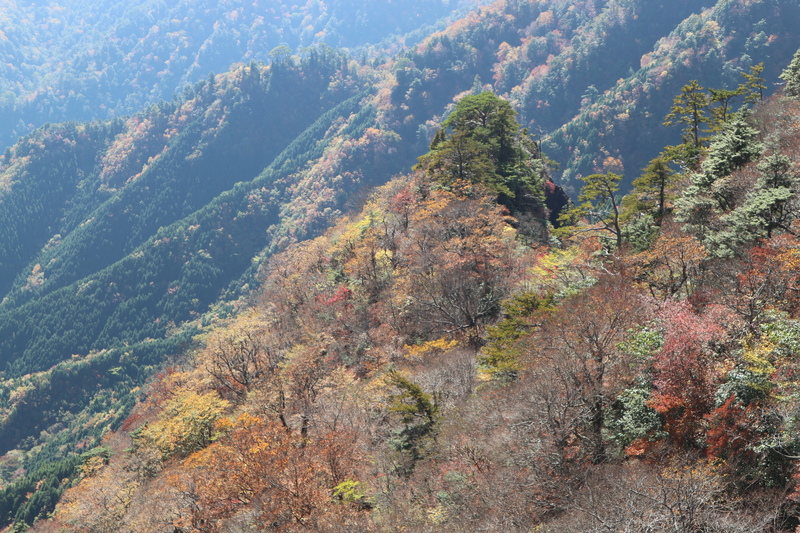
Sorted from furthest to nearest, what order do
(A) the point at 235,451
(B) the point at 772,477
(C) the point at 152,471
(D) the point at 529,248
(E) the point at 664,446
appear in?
(D) the point at 529,248 → (C) the point at 152,471 → (A) the point at 235,451 → (E) the point at 664,446 → (B) the point at 772,477

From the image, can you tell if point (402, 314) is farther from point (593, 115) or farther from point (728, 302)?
point (593, 115)

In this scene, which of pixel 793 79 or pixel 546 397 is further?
pixel 793 79

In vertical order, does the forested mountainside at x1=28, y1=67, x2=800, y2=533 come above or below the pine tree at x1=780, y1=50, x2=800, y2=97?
below

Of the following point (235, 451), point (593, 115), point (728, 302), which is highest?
point (728, 302)

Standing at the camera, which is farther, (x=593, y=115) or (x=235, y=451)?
(x=593, y=115)

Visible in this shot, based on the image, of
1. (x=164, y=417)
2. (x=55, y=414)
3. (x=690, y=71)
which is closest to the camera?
(x=164, y=417)

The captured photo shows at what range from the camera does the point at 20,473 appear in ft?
458

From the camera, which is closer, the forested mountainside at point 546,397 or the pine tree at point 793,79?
the forested mountainside at point 546,397

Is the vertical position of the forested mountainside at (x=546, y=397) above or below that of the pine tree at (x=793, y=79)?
below

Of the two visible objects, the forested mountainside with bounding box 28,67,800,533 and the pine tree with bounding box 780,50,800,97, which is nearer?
the forested mountainside with bounding box 28,67,800,533

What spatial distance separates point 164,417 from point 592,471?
4108cm

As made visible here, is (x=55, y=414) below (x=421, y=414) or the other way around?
below

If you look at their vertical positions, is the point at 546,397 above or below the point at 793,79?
below

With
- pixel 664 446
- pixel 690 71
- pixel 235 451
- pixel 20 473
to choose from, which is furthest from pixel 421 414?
pixel 690 71
